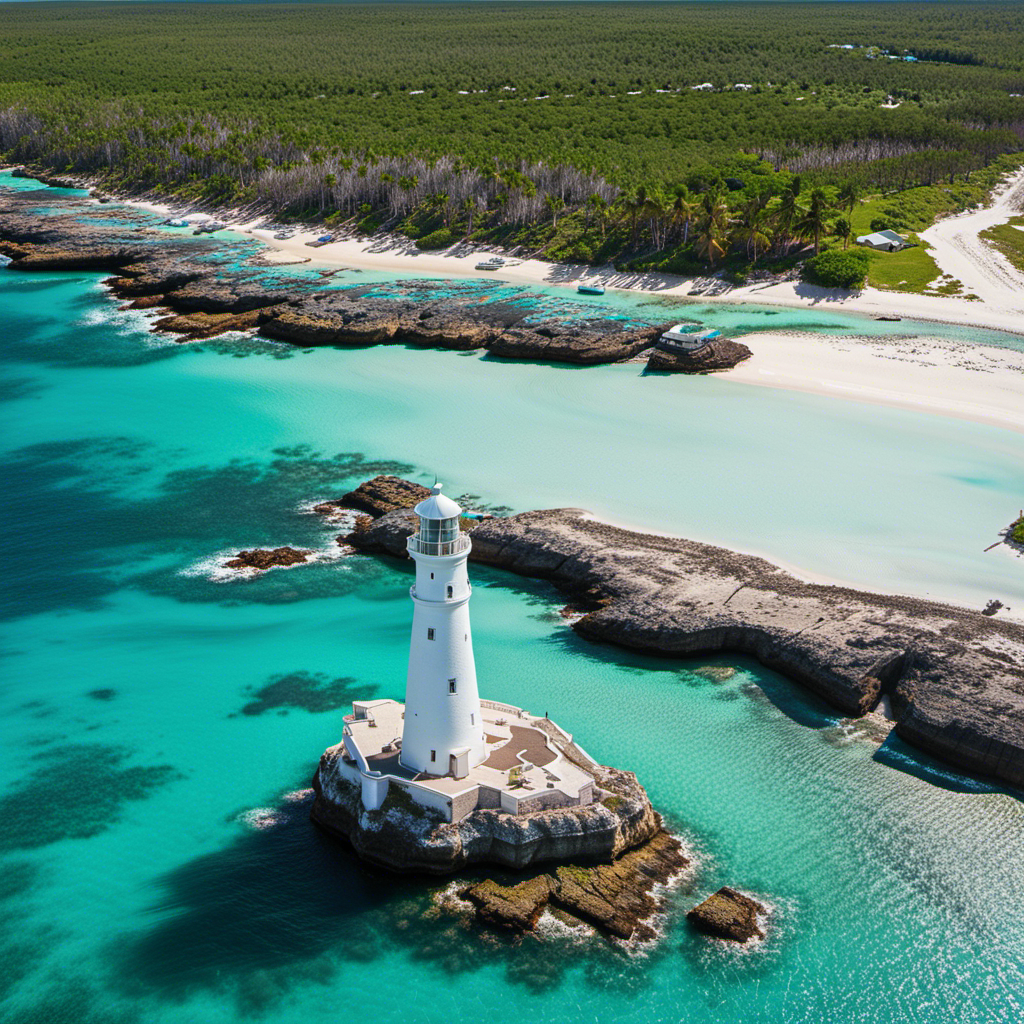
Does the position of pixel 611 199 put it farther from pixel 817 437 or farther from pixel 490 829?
pixel 490 829

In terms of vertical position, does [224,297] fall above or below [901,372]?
below

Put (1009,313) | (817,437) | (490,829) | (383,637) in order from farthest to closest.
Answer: (1009,313), (817,437), (383,637), (490,829)

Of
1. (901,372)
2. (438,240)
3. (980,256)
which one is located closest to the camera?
(901,372)

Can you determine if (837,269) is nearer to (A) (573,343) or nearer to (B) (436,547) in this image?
(A) (573,343)

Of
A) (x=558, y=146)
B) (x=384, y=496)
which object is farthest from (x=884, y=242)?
(x=384, y=496)

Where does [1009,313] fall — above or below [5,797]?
above

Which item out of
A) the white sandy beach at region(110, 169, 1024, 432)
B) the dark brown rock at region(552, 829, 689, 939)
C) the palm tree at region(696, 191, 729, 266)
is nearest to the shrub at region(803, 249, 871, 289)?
the white sandy beach at region(110, 169, 1024, 432)

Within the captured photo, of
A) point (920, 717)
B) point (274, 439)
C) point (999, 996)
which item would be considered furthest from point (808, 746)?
point (274, 439)
